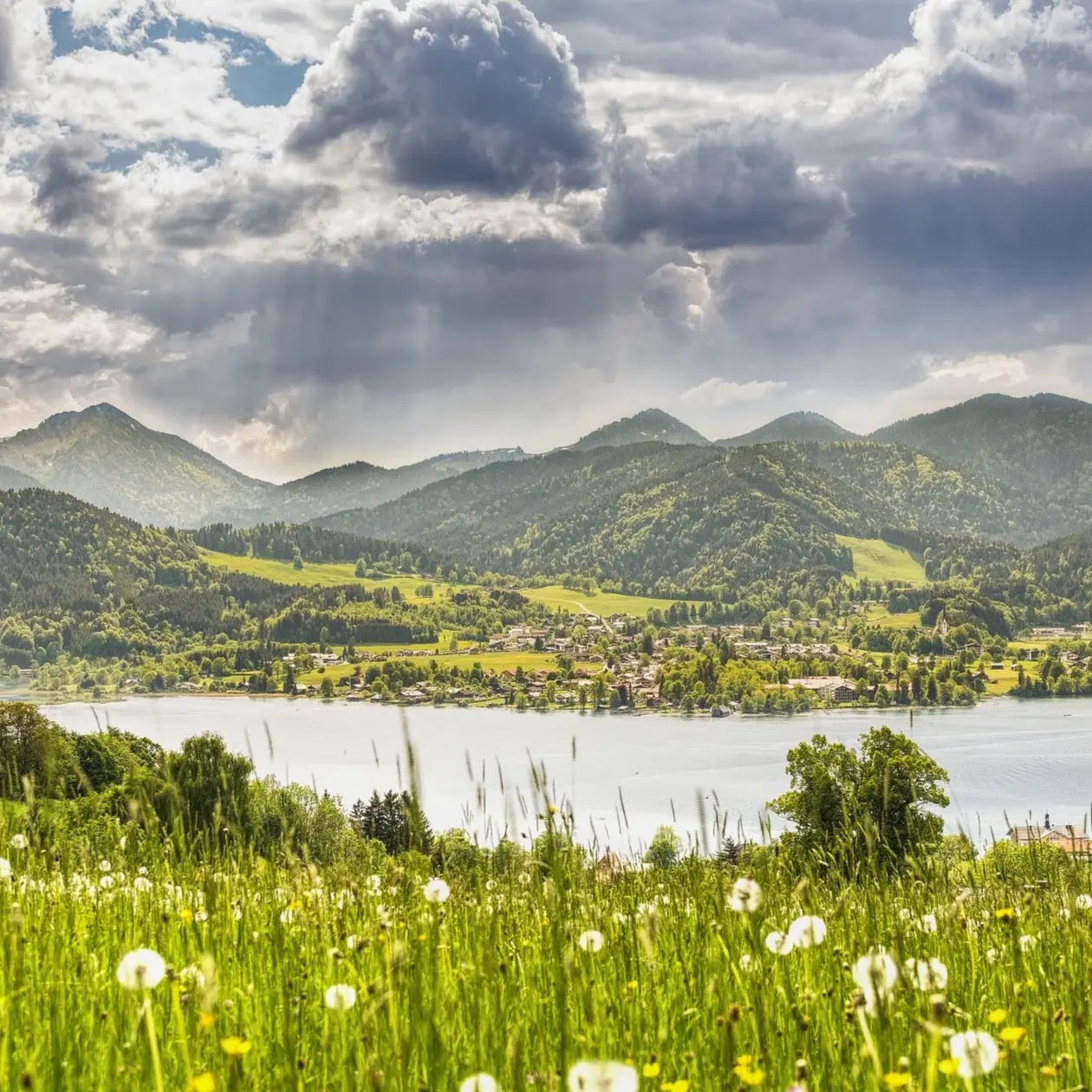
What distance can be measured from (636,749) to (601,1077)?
9691 cm

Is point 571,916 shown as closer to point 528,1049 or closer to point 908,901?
point 528,1049

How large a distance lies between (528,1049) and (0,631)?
564 feet

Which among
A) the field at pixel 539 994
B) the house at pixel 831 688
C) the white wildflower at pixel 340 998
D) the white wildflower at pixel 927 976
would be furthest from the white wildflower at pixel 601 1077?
the house at pixel 831 688

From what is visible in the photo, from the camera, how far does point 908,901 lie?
14.3 ft

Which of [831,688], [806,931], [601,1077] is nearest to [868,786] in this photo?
[806,931]

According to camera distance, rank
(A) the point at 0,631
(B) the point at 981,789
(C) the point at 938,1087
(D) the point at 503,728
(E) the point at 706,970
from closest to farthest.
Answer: (C) the point at 938,1087 → (E) the point at 706,970 → (B) the point at 981,789 → (D) the point at 503,728 → (A) the point at 0,631

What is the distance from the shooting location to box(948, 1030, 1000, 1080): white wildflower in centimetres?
159

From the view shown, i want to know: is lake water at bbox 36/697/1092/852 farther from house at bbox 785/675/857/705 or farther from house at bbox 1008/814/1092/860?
house at bbox 1008/814/1092/860

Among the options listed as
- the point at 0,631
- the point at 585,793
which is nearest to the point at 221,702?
the point at 0,631

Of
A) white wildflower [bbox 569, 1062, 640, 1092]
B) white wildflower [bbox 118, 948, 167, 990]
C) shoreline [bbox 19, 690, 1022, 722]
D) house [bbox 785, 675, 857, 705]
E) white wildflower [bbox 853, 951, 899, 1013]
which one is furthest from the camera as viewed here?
house [bbox 785, 675, 857, 705]

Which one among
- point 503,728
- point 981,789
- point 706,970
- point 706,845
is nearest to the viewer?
point 706,970

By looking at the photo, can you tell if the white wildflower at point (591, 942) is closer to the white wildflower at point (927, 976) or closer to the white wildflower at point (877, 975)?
the white wildflower at point (927, 976)

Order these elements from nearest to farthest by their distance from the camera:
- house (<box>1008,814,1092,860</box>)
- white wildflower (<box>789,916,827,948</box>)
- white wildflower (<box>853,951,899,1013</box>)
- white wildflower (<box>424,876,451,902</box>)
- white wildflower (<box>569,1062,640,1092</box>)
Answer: white wildflower (<box>569,1062,640,1092</box>), white wildflower (<box>853,951,899,1013</box>), white wildflower (<box>789,916,827,948</box>), white wildflower (<box>424,876,451,902</box>), house (<box>1008,814,1092,860</box>)

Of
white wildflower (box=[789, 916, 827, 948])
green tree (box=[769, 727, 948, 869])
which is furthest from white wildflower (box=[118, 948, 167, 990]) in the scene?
green tree (box=[769, 727, 948, 869])
